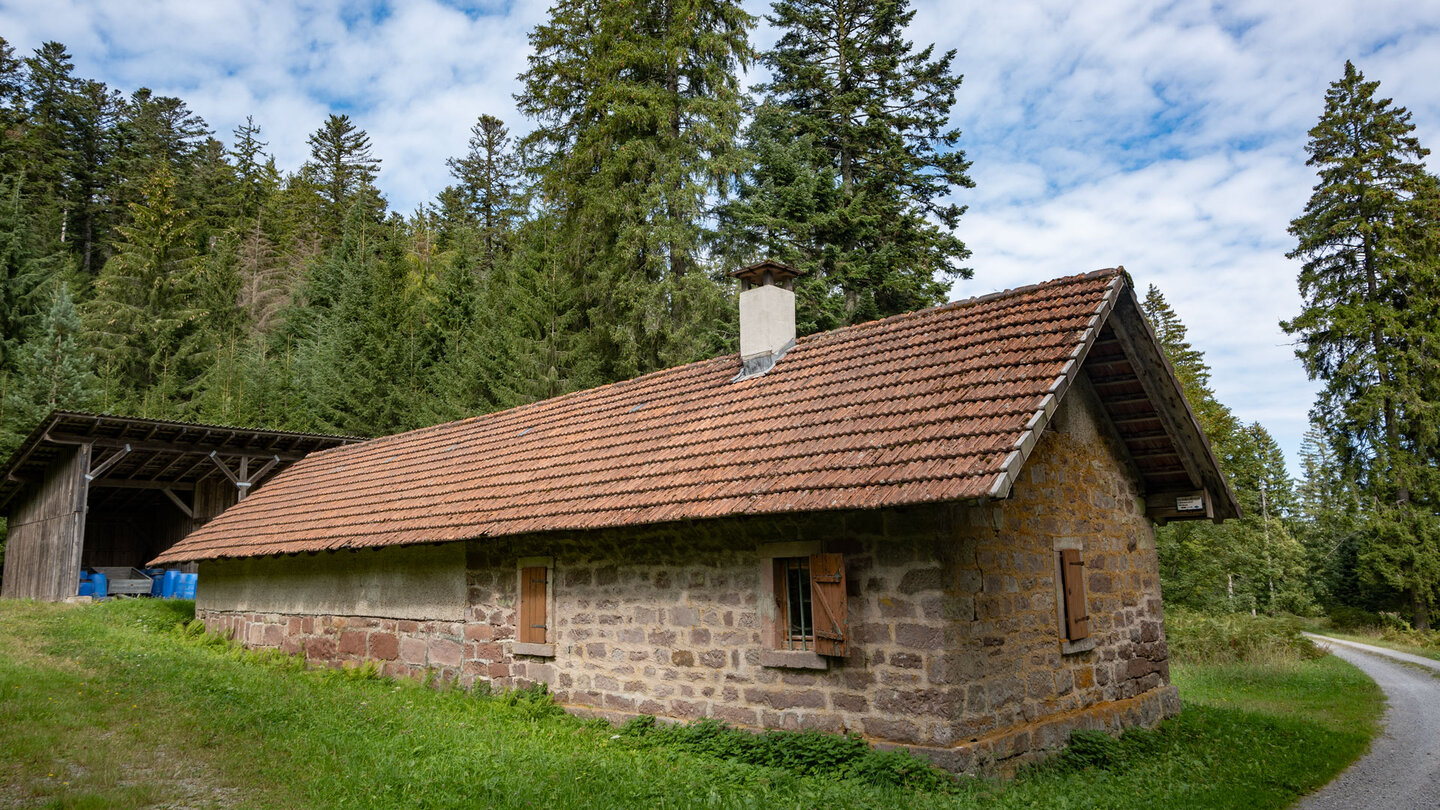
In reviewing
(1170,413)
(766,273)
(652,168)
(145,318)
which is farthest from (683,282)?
(145,318)

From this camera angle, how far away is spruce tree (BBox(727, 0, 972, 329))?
20.0 m

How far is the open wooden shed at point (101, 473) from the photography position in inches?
680

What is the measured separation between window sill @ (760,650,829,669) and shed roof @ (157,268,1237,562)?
1265 millimetres

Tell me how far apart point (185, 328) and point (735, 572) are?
32.7m

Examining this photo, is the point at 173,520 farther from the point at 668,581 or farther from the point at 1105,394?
the point at 1105,394

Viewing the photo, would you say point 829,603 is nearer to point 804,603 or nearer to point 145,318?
point 804,603

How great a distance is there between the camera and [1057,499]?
8.29 meters

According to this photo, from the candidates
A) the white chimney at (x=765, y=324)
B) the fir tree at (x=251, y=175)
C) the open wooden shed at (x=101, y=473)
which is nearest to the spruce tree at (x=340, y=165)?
the fir tree at (x=251, y=175)

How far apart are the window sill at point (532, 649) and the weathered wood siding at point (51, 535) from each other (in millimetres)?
13161

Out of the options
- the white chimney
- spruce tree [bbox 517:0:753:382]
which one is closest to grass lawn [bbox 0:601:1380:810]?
the white chimney

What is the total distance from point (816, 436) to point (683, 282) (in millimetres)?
12559

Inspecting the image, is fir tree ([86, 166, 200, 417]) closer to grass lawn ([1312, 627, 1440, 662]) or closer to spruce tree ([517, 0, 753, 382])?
spruce tree ([517, 0, 753, 382])

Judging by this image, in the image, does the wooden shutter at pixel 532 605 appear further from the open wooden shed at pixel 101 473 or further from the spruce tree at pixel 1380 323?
the spruce tree at pixel 1380 323

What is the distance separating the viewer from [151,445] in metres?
17.6
